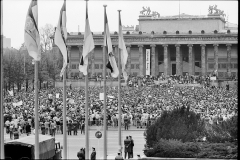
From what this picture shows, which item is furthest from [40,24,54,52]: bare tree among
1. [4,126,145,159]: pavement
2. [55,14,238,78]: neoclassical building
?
[4,126,145,159]: pavement

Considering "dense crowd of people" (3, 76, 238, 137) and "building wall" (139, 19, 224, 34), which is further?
"building wall" (139, 19, 224, 34)

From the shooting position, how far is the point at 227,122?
128ft

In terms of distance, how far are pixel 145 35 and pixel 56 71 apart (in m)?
15.9

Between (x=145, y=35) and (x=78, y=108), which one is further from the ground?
(x=145, y=35)

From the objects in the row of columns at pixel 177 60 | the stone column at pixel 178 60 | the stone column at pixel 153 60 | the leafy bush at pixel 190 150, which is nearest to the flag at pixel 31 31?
the leafy bush at pixel 190 150

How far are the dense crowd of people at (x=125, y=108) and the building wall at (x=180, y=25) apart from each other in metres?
46.4

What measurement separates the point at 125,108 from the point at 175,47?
70.2 metres

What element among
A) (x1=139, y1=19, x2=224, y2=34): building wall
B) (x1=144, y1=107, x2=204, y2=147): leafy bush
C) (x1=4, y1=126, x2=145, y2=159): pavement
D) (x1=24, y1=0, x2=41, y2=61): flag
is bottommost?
(x1=4, y1=126, x2=145, y2=159): pavement

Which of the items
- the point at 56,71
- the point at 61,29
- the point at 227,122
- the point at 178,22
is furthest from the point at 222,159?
the point at 178,22

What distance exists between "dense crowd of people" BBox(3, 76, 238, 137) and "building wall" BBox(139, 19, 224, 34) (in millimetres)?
46443

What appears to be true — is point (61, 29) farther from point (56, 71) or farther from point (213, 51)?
point (213, 51)

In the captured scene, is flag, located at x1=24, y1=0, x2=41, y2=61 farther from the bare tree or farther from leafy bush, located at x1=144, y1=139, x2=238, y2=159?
the bare tree

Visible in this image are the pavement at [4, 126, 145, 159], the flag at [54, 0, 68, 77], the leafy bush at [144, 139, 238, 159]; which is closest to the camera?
the flag at [54, 0, 68, 77]

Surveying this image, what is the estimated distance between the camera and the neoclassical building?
430ft
